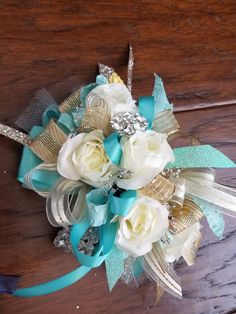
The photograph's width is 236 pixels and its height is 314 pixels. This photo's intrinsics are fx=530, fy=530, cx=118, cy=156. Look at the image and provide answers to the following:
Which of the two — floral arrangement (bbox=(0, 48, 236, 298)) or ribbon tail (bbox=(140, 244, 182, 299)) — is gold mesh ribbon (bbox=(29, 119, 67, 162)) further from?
ribbon tail (bbox=(140, 244, 182, 299))

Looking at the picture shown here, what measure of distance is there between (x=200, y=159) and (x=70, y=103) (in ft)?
0.52

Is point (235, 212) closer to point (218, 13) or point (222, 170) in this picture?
point (222, 170)

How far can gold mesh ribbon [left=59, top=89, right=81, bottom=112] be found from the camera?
587 mm

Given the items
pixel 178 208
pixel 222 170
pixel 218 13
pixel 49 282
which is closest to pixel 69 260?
pixel 49 282

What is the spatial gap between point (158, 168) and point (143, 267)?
14cm

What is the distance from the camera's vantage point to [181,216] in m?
0.61

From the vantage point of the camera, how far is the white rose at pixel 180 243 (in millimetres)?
623

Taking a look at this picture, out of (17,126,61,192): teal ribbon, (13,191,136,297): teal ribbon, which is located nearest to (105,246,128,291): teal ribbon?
(13,191,136,297): teal ribbon

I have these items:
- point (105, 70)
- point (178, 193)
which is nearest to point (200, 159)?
point (178, 193)

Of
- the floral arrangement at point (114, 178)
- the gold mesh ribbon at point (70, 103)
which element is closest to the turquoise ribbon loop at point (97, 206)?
the floral arrangement at point (114, 178)

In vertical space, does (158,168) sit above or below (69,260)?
above

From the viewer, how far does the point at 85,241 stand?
584 millimetres

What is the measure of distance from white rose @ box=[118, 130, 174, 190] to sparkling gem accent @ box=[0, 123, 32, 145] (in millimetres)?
105

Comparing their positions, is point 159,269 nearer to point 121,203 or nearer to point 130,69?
point 121,203
